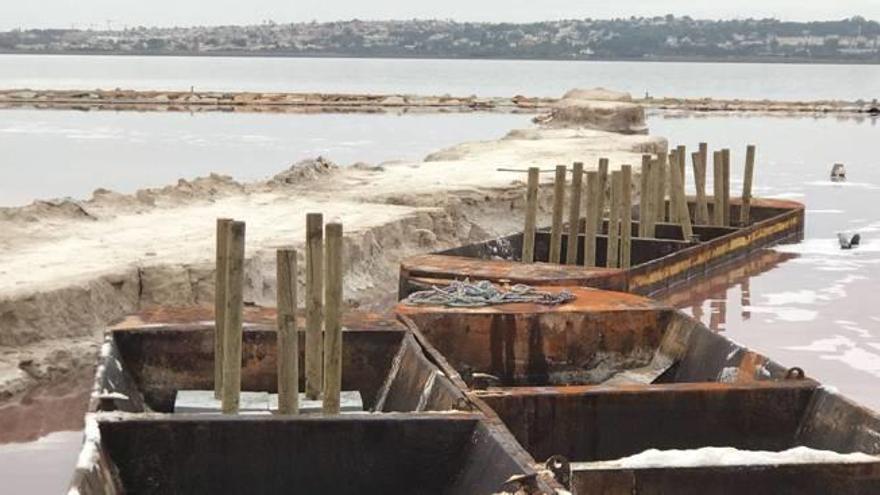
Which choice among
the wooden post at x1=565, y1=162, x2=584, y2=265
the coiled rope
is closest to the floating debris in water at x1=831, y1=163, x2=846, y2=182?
the wooden post at x1=565, y1=162, x2=584, y2=265

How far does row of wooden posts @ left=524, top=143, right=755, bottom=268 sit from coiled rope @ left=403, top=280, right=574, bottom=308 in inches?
148

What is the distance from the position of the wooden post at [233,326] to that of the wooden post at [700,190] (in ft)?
45.3

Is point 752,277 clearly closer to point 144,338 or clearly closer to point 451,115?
point 144,338

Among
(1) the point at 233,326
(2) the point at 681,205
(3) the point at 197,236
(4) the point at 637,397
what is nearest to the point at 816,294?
(2) the point at 681,205

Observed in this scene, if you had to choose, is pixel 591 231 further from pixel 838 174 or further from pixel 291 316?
pixel 838 174

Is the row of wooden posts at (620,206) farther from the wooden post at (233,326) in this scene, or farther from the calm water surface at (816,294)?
the wooden post at (233,326)

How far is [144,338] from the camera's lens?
38.2 feet

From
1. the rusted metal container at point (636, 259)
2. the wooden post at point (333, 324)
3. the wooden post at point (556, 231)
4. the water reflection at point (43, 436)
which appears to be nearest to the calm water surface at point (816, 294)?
the rusted metal container at point (636, 259)

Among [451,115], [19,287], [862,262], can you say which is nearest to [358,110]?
[451,115]

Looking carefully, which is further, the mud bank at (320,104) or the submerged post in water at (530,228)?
the mud bank at (320,104)

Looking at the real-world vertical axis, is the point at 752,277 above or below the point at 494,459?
below

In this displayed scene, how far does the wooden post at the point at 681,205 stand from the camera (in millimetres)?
20859

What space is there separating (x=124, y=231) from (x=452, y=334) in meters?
8.40

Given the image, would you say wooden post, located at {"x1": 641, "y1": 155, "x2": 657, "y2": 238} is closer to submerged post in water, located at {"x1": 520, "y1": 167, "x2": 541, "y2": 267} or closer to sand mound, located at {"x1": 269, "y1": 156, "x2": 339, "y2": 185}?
submerged post in water, located at {"x1": 520, "y1": 167, "x2": 541, "y2": 267}
